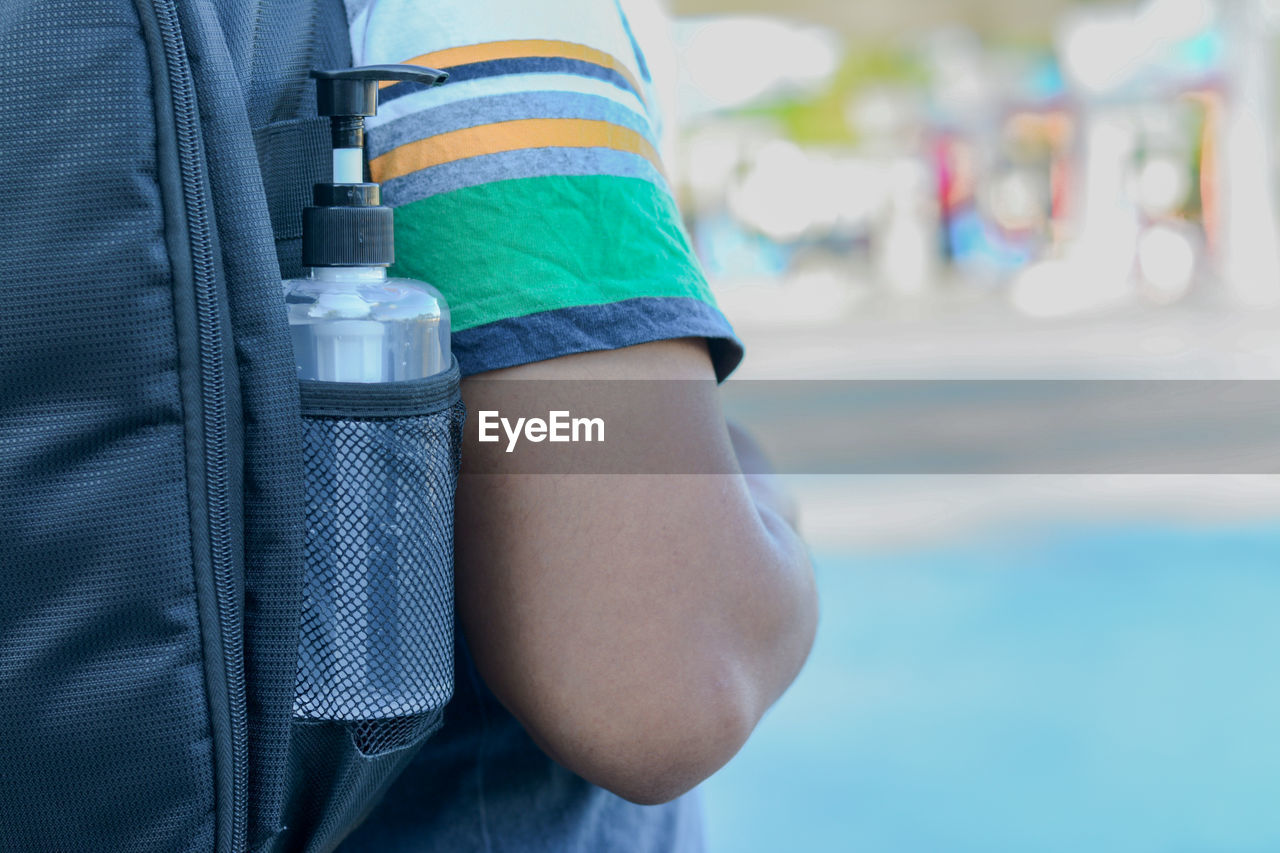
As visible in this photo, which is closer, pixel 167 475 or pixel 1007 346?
pixel 167 475

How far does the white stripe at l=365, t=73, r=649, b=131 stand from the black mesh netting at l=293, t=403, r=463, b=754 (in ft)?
0.57

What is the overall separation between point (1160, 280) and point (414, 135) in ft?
39.8

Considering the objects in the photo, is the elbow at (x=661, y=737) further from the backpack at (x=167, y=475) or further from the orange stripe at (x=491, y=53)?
the orange stripe at (x=491, y=53)

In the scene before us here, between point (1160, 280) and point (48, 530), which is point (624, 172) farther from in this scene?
point (1160, 280)

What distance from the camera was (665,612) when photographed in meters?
0.70

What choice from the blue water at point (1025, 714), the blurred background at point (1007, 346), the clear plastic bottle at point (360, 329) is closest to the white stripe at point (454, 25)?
the clear plastic bottle at point (360, 329)

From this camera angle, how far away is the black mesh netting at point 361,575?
2.13ft

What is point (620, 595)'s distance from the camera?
686 mm

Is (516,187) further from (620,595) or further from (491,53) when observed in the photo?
(620,595)

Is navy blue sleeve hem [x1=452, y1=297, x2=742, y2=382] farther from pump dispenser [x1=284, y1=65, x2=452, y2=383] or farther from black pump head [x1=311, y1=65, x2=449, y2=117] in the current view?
black pump head [x1=311, y1=65, x2=449, y2=117]

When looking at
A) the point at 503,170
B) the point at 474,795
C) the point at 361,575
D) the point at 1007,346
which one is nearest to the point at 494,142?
the point at 503,170

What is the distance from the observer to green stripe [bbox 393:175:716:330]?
2.22 ft

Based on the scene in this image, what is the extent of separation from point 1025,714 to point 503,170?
3145 mm

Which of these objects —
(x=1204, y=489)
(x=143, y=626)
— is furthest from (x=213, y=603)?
(x=1204, y=489)
